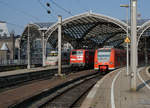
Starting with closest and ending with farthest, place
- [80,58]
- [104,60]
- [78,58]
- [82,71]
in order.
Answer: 1. [104,60]
2. [82,71]
3. [80,58]
4. [78,58]

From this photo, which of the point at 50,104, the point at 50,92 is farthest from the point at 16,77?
the point at 50,104

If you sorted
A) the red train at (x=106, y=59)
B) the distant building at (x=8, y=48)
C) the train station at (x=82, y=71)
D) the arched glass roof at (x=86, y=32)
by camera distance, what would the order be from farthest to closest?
the distant building at (x=8, y=48) < the arched glass roof at (x=86, y=32) < the red train at (x=106, y=59) < the train station at (x=82, y=71)

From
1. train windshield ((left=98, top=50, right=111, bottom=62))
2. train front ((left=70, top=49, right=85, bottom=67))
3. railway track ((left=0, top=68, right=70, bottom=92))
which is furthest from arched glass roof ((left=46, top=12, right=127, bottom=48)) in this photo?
railway track ((left=0, top=68, right=70, bottom=92))

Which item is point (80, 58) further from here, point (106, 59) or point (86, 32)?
point (86, 32)

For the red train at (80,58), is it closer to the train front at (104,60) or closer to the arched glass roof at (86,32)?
the train front at (104,60)

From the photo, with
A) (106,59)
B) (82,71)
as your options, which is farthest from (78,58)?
(106,59)

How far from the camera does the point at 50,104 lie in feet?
34.4

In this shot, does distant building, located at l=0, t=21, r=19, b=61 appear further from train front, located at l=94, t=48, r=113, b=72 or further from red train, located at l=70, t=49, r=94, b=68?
train front, located at l=94, t=48, r=113, b=72

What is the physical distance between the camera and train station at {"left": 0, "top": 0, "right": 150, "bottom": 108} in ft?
35.4

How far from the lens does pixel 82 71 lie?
32.0m

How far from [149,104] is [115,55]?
19393 mm

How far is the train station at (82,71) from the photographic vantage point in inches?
425

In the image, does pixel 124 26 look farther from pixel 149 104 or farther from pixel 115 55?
pixel 149 104

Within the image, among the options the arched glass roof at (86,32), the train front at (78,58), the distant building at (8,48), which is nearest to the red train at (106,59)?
the train front at (78,58)
